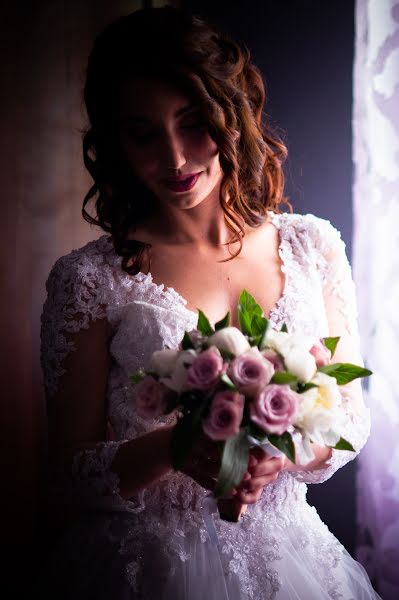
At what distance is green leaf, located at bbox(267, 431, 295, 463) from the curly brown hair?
26.4 inches

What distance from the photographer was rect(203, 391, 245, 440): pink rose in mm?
1033

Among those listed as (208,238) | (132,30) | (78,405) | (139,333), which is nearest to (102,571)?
(78,405)

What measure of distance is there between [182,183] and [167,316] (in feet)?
1.01

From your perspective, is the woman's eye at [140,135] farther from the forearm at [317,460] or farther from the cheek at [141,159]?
the forearm at [317,460]

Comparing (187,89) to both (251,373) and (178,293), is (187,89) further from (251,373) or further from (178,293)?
(251,373)

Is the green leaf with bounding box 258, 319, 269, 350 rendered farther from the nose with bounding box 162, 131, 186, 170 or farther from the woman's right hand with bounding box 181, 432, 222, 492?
the nose with bounding box 162, 131, 186, 170

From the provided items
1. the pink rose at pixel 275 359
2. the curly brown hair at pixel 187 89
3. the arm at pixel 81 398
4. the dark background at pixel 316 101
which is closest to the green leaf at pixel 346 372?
the pink rose at pixel 275 359

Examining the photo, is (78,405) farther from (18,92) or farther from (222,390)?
(18,92)

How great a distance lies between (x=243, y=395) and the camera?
1.07m

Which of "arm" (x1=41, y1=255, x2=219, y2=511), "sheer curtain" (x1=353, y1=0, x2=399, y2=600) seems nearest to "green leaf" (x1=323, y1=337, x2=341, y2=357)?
"arm" (x1=41, y1=255, x2=219, y2=511)

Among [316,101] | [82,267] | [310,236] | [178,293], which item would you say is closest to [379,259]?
[310,236]

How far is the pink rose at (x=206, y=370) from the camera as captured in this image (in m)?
1.05

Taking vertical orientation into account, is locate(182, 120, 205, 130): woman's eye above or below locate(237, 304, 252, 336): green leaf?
above

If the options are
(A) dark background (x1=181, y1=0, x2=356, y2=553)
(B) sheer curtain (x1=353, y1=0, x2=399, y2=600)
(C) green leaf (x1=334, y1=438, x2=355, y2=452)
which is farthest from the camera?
(A) dark background (x1=181, y1=0, x2=356, y2=553)
